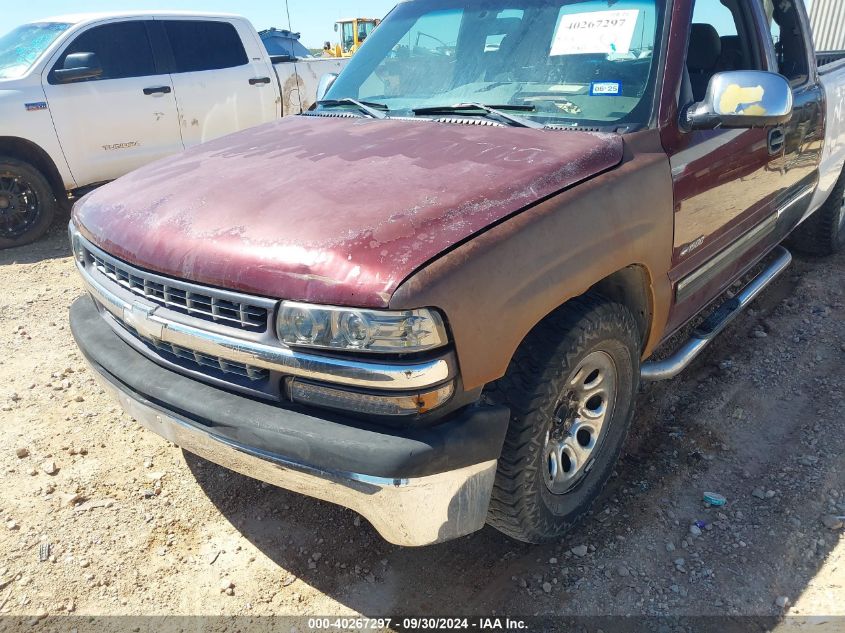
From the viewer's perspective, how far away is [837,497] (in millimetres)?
2559

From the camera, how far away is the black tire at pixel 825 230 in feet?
15.2

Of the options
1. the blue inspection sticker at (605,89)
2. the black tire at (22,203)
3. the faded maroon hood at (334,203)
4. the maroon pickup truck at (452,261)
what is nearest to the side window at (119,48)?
the black tire at (22,203)

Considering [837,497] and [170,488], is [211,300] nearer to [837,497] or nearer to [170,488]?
[170,488]

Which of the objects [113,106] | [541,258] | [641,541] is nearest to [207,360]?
[541,258]

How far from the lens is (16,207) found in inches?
227

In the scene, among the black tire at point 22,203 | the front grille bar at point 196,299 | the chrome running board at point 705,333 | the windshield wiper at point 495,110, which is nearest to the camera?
the front grille bar at point 196,299

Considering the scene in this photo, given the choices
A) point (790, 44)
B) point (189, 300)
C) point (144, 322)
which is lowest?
point (144, 322)

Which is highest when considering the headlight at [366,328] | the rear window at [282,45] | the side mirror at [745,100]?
the side mirror at [745,100]

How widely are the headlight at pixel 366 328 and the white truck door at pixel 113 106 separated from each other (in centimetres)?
542

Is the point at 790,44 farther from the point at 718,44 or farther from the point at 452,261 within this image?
the point at 452,261

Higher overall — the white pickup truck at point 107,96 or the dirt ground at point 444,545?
the white pickup truck at point 107,96

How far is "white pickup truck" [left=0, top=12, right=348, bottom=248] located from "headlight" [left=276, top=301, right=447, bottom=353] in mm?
5336

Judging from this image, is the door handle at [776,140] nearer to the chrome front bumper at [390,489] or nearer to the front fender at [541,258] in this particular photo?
the front fender at [541,258]

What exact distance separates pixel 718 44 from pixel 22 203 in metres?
5.81
